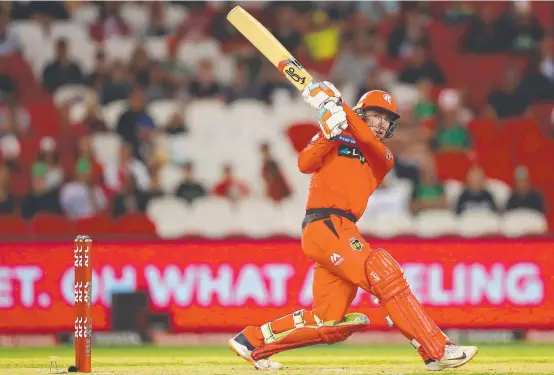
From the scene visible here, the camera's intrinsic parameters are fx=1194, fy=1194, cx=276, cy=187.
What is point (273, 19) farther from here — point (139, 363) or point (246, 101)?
Answer: point (139, 363)

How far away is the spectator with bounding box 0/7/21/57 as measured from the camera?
53.1ft

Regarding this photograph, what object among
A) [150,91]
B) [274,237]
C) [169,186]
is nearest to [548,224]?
[274,237]

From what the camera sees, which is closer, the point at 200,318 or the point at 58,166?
the point at 200,318

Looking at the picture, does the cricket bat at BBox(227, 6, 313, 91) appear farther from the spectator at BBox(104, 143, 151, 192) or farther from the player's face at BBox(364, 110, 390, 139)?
the spectator at BBox(104, 143, 151, 192)

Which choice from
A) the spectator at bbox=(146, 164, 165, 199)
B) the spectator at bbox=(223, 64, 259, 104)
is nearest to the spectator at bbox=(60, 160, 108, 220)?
the spectator at bbox=(146, 164, 165, 199)

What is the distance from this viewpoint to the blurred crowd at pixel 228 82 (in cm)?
1389

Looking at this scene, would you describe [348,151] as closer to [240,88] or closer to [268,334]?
[268,334]

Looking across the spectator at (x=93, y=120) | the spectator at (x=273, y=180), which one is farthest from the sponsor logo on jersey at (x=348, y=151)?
the spectator at (x=93, y=120)

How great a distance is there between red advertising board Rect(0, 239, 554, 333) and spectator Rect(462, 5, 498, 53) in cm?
519

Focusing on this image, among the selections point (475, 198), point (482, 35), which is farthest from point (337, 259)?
point (482, 35)

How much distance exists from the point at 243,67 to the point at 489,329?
571cm

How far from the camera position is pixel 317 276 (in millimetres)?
8188

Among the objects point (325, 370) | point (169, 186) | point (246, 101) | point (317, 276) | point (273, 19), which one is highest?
point (273, 19)

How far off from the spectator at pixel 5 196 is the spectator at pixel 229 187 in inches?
92.6
